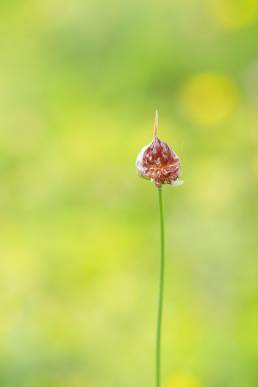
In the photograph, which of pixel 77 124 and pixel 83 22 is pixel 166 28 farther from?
pixel 77 124

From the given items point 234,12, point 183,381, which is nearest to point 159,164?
point 183,381

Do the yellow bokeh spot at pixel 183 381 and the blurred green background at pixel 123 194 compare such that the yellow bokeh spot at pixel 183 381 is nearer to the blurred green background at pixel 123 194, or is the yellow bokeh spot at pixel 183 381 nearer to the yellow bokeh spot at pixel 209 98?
the blurred green background at pixel 123 194

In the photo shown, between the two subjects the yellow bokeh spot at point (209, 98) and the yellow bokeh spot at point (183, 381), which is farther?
the yellow bokeh spot at point (209, 98)

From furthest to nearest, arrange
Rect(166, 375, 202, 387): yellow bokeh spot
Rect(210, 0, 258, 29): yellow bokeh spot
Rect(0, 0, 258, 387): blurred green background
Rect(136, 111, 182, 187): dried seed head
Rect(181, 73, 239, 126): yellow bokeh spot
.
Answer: Rect(210, 0, 258, 29): yellow bokeh spot → Rect(181, 73, 239, 126): yellow bokeh spot → Rect(0, 0, 258, 387): blurred green background → Rect(166, 375, 202, 387): yellow bokeh spot → Rect(136, 111, 182, 187): dried seed head

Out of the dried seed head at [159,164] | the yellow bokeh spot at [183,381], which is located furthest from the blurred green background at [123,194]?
the dried seed head at [159,164]

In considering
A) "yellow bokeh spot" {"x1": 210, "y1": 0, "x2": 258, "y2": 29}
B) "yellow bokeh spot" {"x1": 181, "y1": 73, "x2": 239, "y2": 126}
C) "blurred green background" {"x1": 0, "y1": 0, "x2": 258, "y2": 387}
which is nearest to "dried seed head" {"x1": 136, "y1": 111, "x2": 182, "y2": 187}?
"blurred green background" {"x1": 0, "y1": 0, "x2": 258, "y2": 387}

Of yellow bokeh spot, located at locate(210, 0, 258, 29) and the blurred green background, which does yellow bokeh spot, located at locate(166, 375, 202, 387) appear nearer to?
the blurred green background
